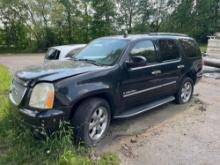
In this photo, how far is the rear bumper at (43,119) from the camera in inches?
133

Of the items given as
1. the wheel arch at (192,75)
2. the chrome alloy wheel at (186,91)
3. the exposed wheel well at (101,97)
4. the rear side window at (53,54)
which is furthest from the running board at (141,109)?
the rear side window at (53,54)

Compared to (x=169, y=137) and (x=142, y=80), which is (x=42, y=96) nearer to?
(x=142, y=80)

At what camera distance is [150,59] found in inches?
199

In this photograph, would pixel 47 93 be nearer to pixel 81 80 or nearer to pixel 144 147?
pixel 81 80

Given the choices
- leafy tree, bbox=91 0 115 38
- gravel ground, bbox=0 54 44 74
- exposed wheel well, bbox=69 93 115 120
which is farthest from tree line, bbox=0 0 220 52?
exposed wheel well, bbox=69 93 115 120

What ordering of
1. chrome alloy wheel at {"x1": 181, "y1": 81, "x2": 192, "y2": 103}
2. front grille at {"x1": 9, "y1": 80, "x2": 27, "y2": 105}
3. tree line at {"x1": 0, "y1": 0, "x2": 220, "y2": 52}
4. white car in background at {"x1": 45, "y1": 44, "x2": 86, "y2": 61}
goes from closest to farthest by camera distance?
1. front grille at {"x1": 9, "y1": 80, "x2": 27, "y2": 105}
2. chrome alloy wheel at {"x1": 181, "y1": 81, "x2": 192, "y2": 103}
3. white car in background at {"x1": 45, "y1": 44, "x2": 86, "y2": 61}
4. tree line at {"x1": 0, "y1": 0, "x2": 220, "y2": 52}

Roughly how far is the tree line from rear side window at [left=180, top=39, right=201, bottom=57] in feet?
56.6

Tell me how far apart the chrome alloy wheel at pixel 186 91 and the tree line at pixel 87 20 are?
17630 millimetres

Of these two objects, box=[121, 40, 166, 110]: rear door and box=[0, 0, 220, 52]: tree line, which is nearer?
box=[121, 40, 166, 110]: rear door

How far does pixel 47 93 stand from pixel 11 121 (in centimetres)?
124

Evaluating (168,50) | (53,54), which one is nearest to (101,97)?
(168,50)

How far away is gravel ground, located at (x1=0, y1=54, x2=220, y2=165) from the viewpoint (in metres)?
3.76

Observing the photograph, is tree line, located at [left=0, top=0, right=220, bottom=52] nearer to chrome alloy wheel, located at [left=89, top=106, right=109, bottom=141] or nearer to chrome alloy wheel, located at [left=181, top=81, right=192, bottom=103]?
chrome alloy wheel, located at [left=181, top=81, right=192, bottom=103]

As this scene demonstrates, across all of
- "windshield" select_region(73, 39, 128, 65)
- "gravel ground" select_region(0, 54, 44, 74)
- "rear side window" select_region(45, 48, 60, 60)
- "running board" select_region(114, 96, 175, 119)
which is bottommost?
"running board" select_region(114, 96, 175, 119)
